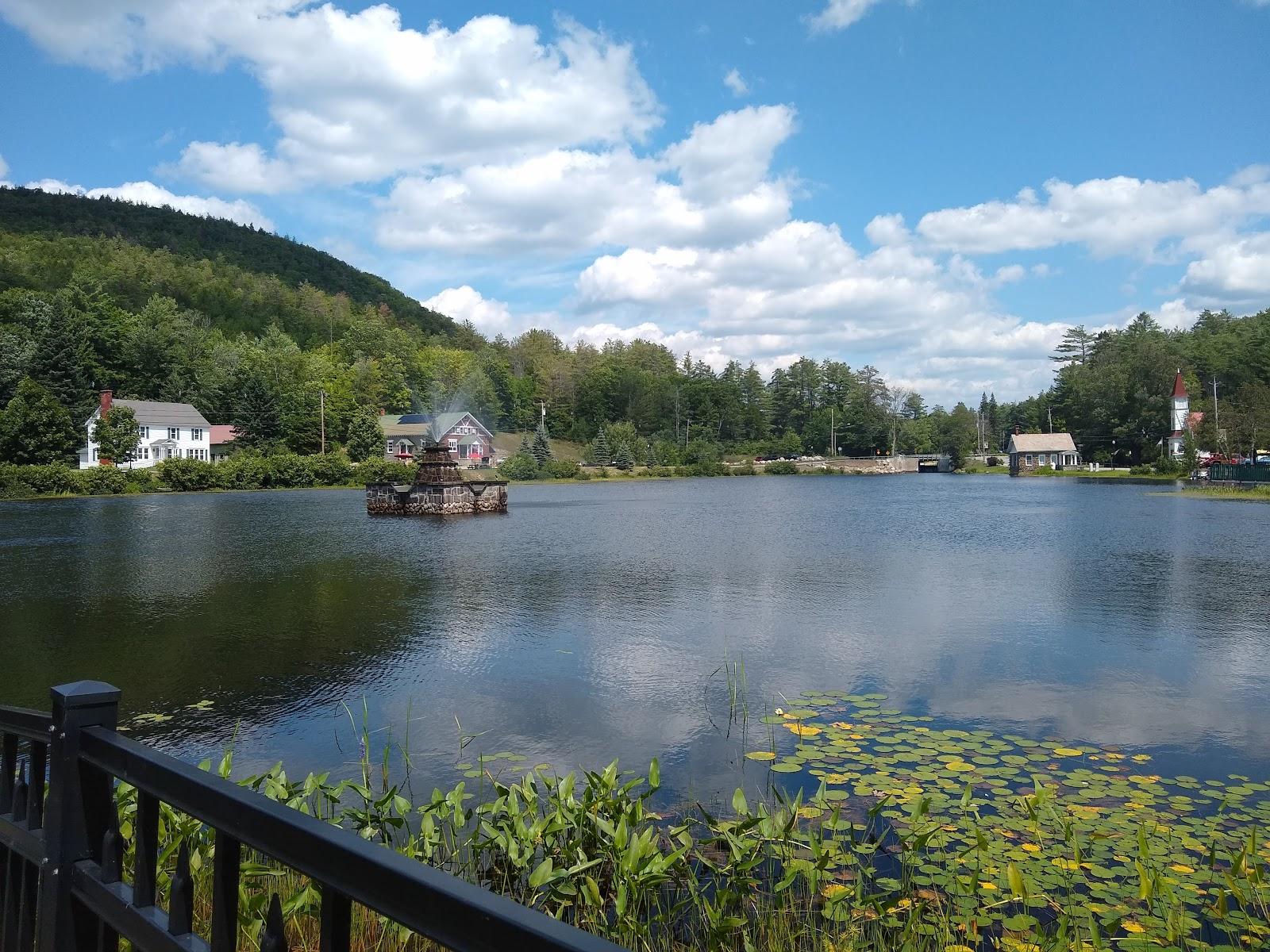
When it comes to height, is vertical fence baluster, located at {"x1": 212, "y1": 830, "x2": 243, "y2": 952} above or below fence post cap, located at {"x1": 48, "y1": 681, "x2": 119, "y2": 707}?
below

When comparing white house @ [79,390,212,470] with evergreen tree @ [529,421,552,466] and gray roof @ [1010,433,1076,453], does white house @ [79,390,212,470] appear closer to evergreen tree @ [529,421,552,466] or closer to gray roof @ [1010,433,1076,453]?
evergreen tree @ [529,421,552,466]

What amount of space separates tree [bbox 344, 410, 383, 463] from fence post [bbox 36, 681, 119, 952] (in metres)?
78.9

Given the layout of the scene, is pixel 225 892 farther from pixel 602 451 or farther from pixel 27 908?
pixel 602 451

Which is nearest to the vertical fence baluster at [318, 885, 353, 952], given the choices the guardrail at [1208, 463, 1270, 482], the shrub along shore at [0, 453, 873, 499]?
the shrub along shore at [0, 453, 873, 499]

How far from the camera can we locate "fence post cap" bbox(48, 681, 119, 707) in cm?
249

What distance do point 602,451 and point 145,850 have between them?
9884 centimetres

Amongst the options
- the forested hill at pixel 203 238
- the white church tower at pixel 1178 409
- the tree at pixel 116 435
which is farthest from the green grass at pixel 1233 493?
the forested hill at pixel 203 238

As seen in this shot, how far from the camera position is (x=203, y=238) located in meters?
148

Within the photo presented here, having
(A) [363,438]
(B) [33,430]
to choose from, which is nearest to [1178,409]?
(A) [363,438]

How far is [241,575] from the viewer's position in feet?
67.5

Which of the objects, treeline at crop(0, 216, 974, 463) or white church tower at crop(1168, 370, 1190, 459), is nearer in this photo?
treeline at crop(0, 216, 974, 463)

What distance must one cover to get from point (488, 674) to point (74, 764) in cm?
893

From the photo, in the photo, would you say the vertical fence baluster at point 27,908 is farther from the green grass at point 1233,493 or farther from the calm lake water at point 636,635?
the green grass at point 1233,493

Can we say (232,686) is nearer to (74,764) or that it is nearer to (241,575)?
(74,764)
